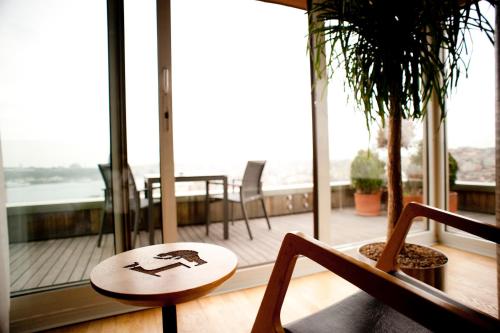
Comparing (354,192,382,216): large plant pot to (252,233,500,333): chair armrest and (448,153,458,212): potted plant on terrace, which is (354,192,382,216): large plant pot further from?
(252,233,500,333): chair armrest

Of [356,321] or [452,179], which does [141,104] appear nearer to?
[356,321]

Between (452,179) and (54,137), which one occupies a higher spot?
(54,137)

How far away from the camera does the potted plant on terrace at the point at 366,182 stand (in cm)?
377

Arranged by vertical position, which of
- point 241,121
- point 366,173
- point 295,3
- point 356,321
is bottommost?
point 356,321

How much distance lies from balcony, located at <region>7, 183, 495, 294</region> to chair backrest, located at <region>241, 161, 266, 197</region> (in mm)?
598

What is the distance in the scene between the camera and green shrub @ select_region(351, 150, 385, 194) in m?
3.72

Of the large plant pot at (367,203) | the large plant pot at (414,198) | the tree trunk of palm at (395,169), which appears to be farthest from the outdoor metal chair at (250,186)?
the tree trunk of palm at (395,169)

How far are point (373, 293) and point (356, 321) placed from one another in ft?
1.17

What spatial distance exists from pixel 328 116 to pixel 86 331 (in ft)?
7.29

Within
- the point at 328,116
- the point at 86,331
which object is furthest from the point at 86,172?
the point at 328,116

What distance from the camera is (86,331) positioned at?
1.63 metres

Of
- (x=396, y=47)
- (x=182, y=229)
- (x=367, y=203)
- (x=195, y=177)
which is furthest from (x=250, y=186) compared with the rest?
(x=396, y=47)

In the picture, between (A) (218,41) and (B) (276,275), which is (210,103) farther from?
(B) (276,275)

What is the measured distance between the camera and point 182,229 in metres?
4.12
